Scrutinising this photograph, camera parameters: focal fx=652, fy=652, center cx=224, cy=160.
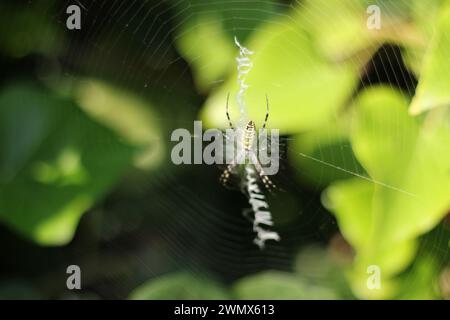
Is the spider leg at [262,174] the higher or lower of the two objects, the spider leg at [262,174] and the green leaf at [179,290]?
the higher

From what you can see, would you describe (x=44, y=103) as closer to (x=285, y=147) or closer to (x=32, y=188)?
(x=32, y=188)

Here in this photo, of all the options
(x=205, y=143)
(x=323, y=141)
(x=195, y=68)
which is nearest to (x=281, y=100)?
(x=323, y=141)

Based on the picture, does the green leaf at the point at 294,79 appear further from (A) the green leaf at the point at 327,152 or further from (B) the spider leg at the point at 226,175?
(B) the spider leg at the point at 226,175

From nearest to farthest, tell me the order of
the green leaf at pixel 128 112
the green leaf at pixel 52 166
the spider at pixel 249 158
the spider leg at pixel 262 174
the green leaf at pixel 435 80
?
the green leaf at pixel 435 80 < the green leaf at pixel 52 166 < the green leaf at pixel 128 112 < the spider at pixel 249 158 < the spider leg at pixel 262 174

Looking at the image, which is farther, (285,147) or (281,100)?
(285,147)

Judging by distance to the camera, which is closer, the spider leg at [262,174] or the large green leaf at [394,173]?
the large green leaf at [394,173]

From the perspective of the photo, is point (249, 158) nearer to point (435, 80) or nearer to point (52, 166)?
point (52, 166)

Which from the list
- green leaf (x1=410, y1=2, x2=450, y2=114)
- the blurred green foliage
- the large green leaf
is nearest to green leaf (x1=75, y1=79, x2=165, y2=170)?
the blurred green foliage

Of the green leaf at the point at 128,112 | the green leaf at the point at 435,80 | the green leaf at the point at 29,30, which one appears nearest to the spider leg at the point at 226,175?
the green leaf at the point at 128,112
